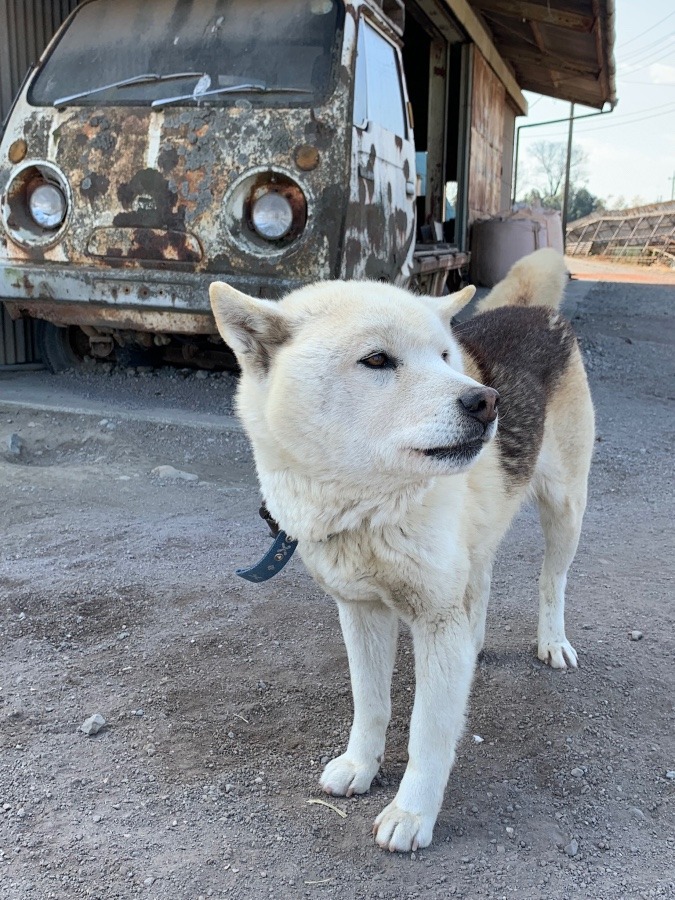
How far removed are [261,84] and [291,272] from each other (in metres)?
1.20

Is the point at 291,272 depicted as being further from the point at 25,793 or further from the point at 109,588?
the point at 25,793

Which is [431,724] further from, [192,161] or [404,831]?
[192,161]

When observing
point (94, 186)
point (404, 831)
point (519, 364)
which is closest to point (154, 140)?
point (94, 186)

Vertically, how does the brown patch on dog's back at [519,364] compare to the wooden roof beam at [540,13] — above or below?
below

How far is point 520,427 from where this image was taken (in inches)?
105

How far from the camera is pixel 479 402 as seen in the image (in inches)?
75.1

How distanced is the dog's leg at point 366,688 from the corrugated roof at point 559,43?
32.2 feet

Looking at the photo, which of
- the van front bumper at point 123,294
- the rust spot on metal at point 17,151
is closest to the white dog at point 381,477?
the van front bumper at point 123,294

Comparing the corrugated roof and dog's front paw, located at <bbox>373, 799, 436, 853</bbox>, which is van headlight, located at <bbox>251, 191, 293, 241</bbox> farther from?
the corrugated roof

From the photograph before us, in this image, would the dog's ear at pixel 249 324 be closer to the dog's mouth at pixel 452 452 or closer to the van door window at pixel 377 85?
the dog's mouth at pixel 452 452

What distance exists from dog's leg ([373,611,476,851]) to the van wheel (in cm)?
483

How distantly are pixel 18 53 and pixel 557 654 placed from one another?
643 centimetres

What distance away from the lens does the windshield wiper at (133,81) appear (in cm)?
519

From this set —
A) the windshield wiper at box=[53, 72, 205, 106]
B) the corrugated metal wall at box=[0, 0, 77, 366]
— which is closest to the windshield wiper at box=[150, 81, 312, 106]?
the windshield wiper at box=[53, 72, 205, 106]
